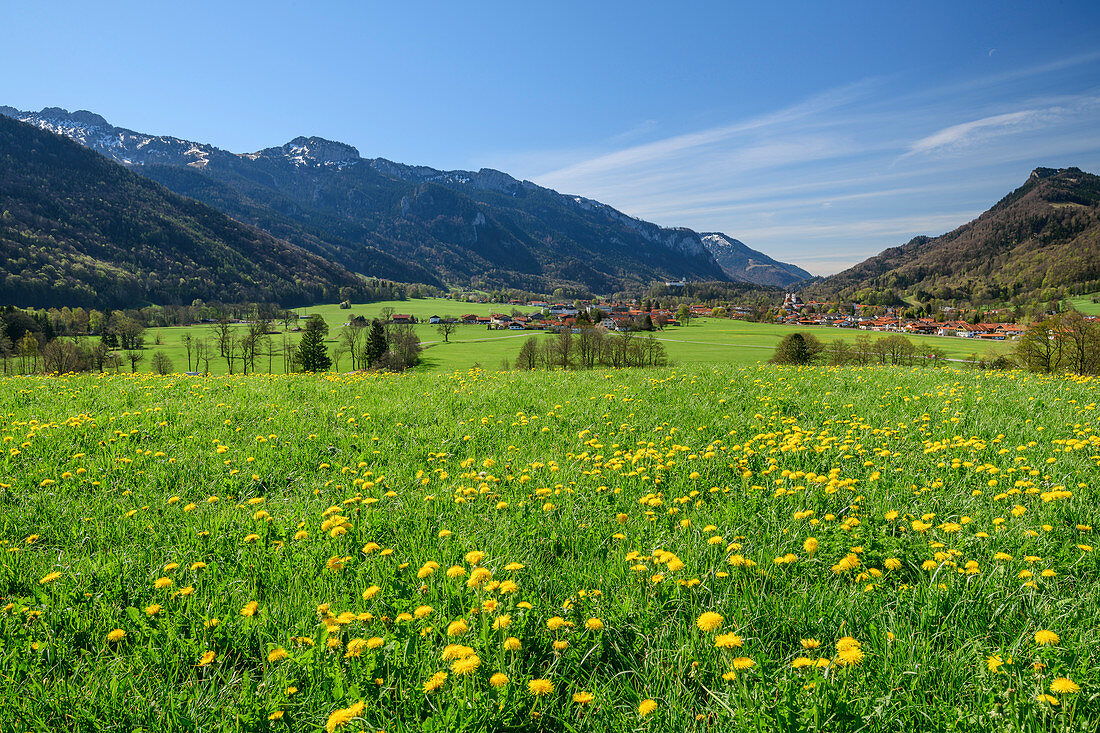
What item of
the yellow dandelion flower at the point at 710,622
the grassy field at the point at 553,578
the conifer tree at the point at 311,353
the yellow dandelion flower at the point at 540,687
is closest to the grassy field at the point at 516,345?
the conifer tree at the point at 311,353

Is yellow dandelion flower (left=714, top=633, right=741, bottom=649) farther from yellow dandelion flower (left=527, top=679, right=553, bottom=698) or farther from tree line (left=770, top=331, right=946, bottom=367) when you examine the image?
tree line (left=770, top=331, right=946, bottom=367)

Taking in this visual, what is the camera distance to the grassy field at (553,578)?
244cm

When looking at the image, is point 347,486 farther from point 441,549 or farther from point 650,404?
point 650,404

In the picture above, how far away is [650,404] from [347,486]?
19.2 feet

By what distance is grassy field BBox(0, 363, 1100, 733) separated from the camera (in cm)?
244

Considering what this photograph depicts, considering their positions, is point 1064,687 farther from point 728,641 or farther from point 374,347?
point 374,347

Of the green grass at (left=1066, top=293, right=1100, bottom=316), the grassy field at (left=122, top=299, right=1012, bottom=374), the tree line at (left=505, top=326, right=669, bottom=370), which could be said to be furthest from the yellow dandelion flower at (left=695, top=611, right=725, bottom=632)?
the green grass at (left=1066, top=293, right=1100, bottom=316)

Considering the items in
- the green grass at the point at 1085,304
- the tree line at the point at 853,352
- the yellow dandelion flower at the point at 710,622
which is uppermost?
the green grass at the point at 1085,304

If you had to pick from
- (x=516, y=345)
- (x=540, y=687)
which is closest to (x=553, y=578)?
(x=540, y=687)

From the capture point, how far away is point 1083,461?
17.7 feet

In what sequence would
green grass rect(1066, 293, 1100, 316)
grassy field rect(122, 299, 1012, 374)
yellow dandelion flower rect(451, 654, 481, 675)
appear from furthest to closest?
green grass rect(1066, 293, 1100, 316), grassy field rect(122, 299, 1012, 374), yellow dandelion flower rect(451, 654, 481, 675)

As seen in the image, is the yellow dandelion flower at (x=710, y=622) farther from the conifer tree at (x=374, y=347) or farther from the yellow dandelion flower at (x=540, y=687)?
the conifer tree at (x=374, y=347)

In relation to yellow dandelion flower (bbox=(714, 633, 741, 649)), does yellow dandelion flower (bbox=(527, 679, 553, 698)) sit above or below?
below

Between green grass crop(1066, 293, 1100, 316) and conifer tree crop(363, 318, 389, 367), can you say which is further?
green grass crop(1066, 293, 1100, 316)
